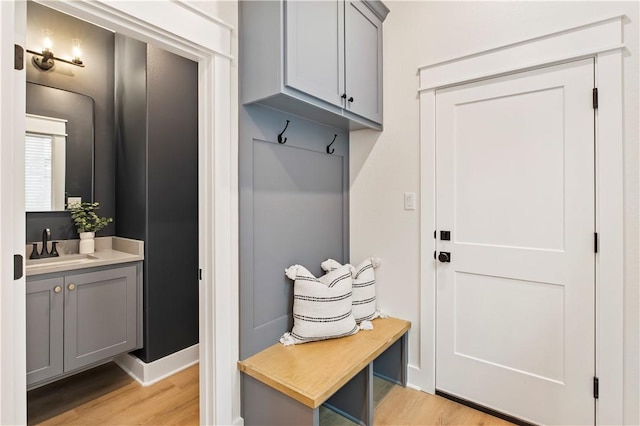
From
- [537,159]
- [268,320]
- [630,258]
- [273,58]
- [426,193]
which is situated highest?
[273,58]

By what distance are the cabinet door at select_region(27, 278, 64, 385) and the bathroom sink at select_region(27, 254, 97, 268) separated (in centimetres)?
14

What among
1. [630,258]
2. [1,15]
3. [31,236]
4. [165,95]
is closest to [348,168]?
[165,95]

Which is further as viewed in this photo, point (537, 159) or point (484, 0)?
point (484, 0)

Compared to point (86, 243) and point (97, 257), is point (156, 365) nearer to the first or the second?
point (97, 257)

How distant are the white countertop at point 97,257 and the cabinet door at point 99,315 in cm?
7

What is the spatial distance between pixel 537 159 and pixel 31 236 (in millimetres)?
3279

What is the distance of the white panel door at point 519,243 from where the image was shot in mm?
1657

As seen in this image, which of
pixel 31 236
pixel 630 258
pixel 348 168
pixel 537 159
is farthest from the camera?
pixel 348 168

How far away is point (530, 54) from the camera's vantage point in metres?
1.75

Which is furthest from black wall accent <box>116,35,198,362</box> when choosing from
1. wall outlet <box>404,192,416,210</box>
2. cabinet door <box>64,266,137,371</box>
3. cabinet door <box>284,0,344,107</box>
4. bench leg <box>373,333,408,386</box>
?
wall outlet <box>404,192,416,210</box>

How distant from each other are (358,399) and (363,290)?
0.65 m

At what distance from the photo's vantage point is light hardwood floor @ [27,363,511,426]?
1874 mm

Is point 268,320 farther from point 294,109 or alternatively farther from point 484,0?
point 484,0

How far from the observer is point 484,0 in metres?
1.89
